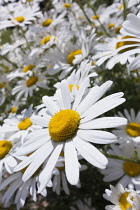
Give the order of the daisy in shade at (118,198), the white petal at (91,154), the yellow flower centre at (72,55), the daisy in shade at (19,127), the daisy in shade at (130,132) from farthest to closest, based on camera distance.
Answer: the yellow flower centre at (72,55)
the daisy in shade at (19,127)
the daisy in shade at (130,132)
the daisy in shade at (118,198)
the white petal at (91,154)

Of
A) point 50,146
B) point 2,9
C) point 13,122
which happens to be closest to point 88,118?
point 50,146

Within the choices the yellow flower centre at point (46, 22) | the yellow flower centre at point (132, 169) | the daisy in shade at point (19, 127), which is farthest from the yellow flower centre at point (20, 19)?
the yellow flower centre at point (132, 169)

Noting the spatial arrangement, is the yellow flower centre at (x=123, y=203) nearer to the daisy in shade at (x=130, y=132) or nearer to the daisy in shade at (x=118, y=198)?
the daisy in shade at (x=118, y=198)

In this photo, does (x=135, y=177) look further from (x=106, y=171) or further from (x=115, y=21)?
(x=115, y=21)

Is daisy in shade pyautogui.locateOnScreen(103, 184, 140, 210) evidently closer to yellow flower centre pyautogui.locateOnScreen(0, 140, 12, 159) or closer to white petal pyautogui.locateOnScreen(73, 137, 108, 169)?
white petal pyautogui.locateOnScreen(73, 137, 108, 169)

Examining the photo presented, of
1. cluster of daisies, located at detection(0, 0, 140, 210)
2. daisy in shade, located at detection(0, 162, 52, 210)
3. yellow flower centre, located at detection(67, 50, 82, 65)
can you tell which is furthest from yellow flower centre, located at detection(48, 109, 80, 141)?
yellow flower centre, located at detection(67, 50, 82, 65)

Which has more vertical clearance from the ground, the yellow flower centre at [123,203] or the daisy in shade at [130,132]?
the yellow flower centre at [123,203]

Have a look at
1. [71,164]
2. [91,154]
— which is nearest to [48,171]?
[71,164]
